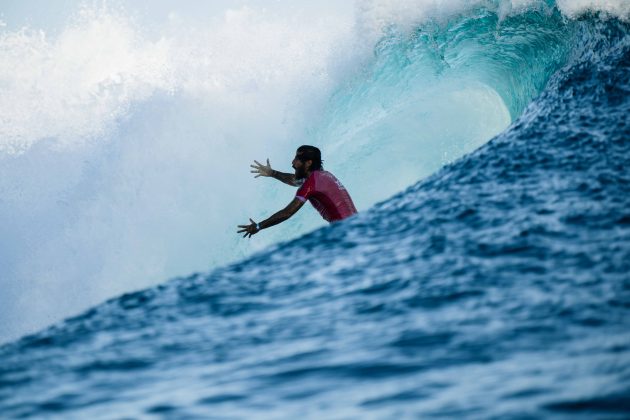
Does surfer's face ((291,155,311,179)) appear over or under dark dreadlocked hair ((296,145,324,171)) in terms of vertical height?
under

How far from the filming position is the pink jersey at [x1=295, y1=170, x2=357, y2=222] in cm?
492

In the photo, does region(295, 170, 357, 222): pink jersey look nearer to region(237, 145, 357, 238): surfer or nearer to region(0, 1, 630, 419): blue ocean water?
region(237, 145, 357, 238): surfer

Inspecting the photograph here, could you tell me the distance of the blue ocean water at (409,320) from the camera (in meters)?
2.49

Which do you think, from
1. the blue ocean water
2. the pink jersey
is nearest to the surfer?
the pink jersey

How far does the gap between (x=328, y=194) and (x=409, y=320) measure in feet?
6.20

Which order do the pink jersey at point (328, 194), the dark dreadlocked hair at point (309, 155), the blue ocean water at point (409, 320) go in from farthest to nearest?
1. the dark dreadlocked hair at point (309, 155)
2. the pink jersey at point (328, 194)
3. the blue ocean water at point (409, 320)

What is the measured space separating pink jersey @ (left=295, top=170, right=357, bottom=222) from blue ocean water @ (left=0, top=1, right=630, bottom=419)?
0.13 meters

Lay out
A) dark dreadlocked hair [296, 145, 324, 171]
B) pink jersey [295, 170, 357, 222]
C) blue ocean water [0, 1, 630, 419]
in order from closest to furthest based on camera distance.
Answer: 1. blue ocean water [0, 1, 630, 419]
2. pink jersey [295, 170, 357, 222]
3. dark dreadlocked hair [296, 145, 324, 171]

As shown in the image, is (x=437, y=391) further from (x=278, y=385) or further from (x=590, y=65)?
(x=590, y=65)

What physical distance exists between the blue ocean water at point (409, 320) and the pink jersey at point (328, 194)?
134mm

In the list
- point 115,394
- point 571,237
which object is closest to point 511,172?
point 571,237

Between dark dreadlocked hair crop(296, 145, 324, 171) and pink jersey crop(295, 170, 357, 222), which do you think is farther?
dark dreadlocked hair crop(296, 145, 324, 171)

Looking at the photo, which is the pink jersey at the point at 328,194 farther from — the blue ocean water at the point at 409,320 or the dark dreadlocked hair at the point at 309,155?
the dark dreadlocked hair at the point at 309,155

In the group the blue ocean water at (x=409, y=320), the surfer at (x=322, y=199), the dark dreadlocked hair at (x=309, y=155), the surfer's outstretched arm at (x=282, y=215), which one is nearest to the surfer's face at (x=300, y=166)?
the dark dreadlocked hair at (x=309, y=155)
